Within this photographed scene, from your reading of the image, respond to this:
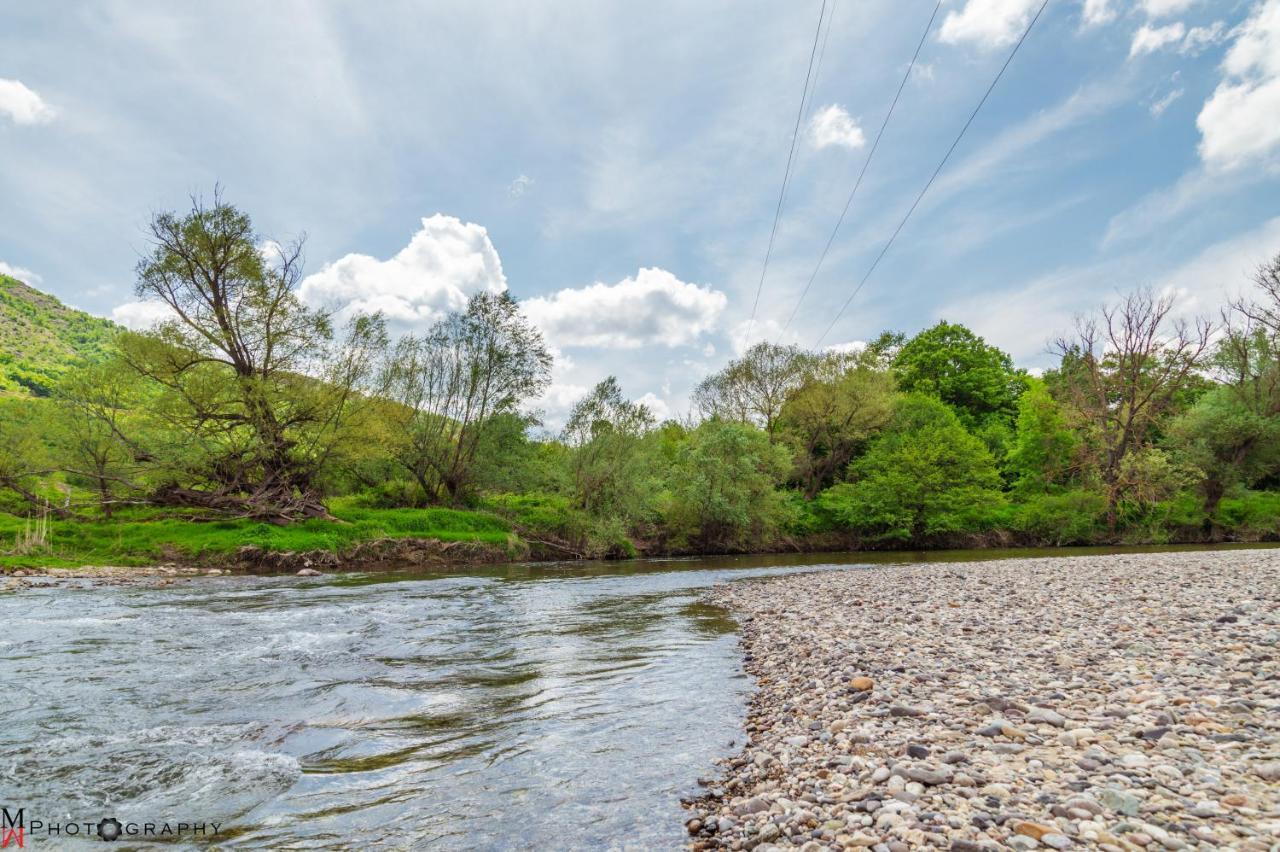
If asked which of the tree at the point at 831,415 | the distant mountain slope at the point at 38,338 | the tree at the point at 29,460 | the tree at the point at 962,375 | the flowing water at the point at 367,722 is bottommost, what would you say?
the flowing water at the point at 367,722

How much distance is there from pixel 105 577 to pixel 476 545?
1712 centimetres

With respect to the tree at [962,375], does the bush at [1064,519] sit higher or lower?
lower

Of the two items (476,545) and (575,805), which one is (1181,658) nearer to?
(575,805)

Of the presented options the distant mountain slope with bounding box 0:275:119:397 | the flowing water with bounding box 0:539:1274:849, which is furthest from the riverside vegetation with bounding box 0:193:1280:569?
the distant mountain slope with bounding box 0:275:119:397

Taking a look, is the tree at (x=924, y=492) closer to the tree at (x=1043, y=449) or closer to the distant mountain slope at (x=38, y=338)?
the tree at (x=1043, y=449)

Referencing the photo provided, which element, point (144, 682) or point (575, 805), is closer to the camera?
point (575, 805)

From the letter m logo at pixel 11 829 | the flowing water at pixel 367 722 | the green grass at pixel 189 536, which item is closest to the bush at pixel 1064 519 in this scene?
the green grass at pixel 189 536

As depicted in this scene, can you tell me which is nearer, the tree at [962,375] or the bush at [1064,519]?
the bush at [1064,519]

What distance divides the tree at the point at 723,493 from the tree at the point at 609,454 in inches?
109

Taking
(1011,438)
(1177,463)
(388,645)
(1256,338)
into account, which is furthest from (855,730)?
(1011,438)

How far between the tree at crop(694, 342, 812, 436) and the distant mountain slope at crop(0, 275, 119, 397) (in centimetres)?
8154

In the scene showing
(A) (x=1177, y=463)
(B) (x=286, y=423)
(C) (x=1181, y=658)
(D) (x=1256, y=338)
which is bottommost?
(C) (x=1181, y=658)

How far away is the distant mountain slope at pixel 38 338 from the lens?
85413 millimetres

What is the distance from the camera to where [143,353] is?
1261 inches
